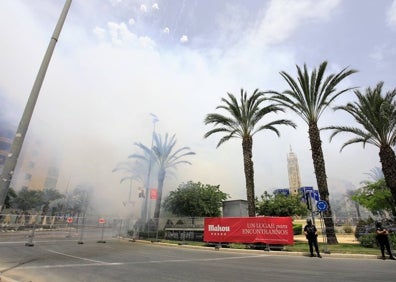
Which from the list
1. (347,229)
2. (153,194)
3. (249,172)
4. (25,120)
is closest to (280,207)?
(347,229)

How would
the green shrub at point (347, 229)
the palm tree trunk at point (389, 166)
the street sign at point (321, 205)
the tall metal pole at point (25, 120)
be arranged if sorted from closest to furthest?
the tall metal pole at point (25, 120)
the street sign at point (321, 205)
the palm tree trunk at point (389, 166)
the green shrub at point (347, 229)

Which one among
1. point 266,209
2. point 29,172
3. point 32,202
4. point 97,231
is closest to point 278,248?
point 266,209

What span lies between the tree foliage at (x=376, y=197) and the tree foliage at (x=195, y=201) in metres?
16.9

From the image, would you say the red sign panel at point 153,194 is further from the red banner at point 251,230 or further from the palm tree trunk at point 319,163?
the palm tree trunk at point 319,163

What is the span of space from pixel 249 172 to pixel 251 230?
6443 millimetres

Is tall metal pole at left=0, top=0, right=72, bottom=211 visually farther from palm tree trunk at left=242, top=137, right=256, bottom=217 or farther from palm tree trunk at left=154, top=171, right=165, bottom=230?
palm tree trunk at left=154, top=171, right=165, bottom=230

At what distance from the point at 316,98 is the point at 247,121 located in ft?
19.0

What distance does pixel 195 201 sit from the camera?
35406 mm

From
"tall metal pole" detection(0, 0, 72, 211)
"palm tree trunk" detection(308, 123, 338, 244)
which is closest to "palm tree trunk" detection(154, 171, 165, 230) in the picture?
"palm tree trunk" detection(308, 123, 338, 244)

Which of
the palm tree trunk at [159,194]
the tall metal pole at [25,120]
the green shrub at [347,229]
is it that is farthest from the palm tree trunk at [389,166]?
the palm tree trunk at [159,194]

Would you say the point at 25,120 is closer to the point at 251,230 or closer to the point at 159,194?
the point at 251,230

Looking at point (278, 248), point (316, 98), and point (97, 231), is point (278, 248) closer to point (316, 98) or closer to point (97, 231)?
point (316, 98)

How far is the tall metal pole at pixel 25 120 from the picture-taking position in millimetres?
5355

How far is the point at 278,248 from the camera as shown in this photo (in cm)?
1537
